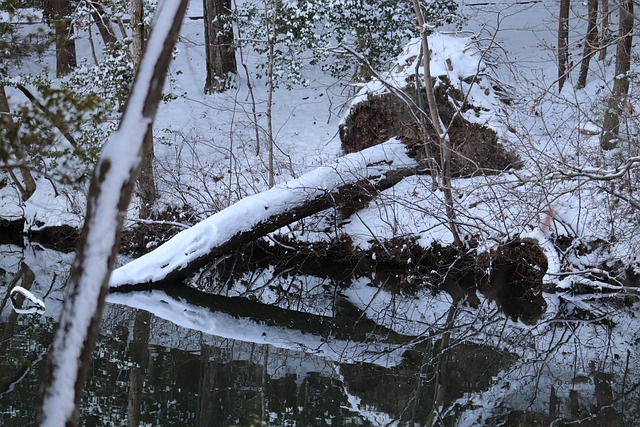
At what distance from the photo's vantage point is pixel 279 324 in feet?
27.2

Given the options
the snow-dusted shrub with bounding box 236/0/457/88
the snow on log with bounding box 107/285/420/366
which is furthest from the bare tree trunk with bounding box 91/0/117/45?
the snow on log with bounding box 107/285/420/366

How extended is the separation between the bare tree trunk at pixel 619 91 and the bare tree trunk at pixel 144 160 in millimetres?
6751

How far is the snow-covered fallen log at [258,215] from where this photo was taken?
9.38m

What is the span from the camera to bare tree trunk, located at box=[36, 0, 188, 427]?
165 centimetres

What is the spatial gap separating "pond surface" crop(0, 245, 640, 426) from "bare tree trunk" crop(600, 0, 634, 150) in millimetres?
2170

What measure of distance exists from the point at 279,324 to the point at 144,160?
4648mm

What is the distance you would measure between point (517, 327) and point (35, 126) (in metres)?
6.19

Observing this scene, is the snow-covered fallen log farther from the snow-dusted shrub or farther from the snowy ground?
the snow-dusted shrub

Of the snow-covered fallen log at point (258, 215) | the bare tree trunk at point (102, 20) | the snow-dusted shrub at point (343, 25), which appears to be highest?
the snow-dusted shrub at point (343, 25)

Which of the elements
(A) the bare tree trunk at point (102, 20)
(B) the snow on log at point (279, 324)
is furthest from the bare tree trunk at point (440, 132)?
(A) the bare tree trunk at point (102, 20)

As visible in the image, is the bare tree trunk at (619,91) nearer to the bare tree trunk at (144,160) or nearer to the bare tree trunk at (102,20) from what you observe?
the bare tree trunk at (144,160)

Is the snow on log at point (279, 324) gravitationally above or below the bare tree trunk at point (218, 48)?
below

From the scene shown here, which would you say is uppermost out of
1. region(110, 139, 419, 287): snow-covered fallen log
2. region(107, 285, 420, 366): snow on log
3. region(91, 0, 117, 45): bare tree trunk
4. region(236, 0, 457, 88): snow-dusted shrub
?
region(236, 0, 457, 88): snow-dusted shrub

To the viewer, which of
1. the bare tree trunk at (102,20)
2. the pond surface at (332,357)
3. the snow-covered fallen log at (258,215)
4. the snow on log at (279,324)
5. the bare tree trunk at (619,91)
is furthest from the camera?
the bare tree trunk at (102,20)
